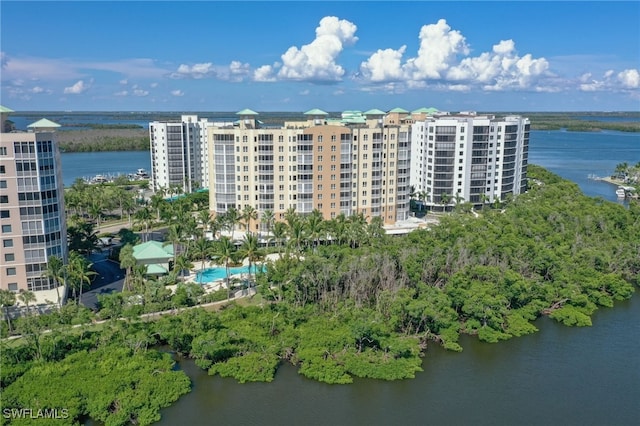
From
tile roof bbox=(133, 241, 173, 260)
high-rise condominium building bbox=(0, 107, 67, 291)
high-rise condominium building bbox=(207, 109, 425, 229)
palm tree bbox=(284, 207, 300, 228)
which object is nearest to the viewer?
high-rise condominium building bbox=(0, 107, 67, 291)

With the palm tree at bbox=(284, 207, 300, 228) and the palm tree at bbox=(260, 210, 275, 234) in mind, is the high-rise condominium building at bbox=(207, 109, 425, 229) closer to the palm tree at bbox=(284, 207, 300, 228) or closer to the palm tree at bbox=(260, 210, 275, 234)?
the palm tree at bbox=(260, 210, 275, 234)

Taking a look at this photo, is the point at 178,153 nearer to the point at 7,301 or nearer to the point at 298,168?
the point at 298,168

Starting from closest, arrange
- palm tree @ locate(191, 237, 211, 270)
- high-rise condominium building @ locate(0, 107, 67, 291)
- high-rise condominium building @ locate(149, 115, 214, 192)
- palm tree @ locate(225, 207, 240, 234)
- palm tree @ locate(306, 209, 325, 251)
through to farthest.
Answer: high-rise condominium building @ locate(0, 107, 67, 291) < palm tree @ locate(191, 237, 211, 270) < palm tree @ locate(306, 209, 325, 251) < palm tree @ locate(225, 207, 240, 234) < high-rise condominium building @ locate(149, 115, 214, 192)

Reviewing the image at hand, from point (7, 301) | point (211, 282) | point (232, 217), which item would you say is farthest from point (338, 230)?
point (7, 301)

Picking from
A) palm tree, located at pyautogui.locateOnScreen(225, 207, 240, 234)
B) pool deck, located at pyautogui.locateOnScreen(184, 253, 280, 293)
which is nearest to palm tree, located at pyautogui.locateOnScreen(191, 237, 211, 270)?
pool deck, located at pyautogui.locateOnScreen(184, 253, 280, 293)

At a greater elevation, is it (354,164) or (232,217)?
(354,164)

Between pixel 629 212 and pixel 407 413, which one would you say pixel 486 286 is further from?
pixel 629 212
